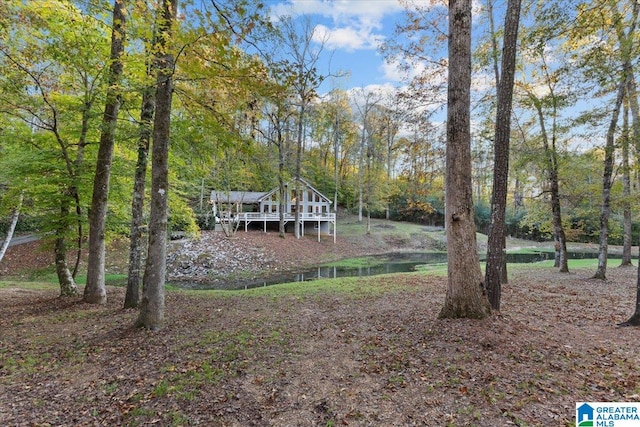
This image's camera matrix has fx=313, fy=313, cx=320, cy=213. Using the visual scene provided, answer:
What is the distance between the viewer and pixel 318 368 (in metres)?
3.90

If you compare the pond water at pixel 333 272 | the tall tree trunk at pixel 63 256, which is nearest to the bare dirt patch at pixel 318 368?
the tall tree trunk at pixel 63 256

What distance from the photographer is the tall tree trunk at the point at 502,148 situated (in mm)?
5539

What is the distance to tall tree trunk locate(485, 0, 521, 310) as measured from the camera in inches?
218

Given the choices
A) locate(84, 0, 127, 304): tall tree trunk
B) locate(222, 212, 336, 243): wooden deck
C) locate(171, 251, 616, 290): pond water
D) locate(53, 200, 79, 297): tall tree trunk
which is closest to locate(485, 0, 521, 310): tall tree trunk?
locate(84, 0, 127, 304): tall tree trunk

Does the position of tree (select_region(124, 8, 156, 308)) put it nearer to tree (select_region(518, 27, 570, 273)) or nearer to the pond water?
the pond water

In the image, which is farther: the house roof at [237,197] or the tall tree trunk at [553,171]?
the house roof at [237,197]

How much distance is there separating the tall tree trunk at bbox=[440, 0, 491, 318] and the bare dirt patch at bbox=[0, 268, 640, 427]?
1.58ft

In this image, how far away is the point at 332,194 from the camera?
3959cm

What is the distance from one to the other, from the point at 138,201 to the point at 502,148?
23.8 feet

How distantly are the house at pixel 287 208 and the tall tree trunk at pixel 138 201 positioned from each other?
17.5m

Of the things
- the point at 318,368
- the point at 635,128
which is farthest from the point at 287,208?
the point at 318,368

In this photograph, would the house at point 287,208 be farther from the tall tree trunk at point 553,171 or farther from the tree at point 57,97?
the tall tree trunk at point 553,171

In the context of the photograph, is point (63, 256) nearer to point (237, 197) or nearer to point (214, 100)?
point (214, 100)

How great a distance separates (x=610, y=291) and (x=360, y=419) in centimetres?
926
